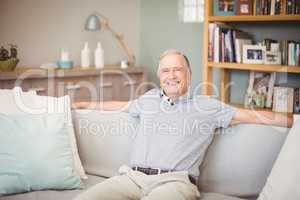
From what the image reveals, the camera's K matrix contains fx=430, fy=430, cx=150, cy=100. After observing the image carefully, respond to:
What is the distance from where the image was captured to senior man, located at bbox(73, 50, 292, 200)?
1889mm

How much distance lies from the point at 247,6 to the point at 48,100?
1.89 meters

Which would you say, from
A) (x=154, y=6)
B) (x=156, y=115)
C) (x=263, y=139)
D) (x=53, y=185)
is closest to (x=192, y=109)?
(x=156, y=115)

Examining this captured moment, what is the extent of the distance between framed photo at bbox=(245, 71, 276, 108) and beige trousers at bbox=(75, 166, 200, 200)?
1.84 meters

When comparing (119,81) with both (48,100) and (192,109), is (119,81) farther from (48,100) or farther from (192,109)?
(192,109)

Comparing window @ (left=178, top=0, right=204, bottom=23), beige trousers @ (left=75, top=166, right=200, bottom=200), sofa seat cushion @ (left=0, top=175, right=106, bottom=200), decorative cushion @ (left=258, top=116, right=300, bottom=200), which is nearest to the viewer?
decorative cushion @ (left=258, top=116, right=300, bottom=200)

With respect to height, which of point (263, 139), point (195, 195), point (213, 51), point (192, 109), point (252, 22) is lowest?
point (195, 195)

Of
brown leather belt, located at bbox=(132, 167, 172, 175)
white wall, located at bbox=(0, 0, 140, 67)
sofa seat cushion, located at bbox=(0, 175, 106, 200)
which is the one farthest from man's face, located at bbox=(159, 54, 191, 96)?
white wall, located at bbox=(0, 0, 140, 67)

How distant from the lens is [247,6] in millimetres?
3430

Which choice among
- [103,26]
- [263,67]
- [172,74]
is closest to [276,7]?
[263,67]

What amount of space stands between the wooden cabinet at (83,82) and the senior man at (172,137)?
1.40 meters

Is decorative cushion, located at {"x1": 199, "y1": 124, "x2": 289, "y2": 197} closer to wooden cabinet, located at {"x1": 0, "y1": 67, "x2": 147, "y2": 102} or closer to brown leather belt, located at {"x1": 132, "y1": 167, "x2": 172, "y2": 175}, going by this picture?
brown leather belt, located at {"x1": 132, "y1": 167, "x2": 172, "y2": 175}

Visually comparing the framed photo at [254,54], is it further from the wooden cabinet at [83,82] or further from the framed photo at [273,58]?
the wooden cabinet at [83,82]

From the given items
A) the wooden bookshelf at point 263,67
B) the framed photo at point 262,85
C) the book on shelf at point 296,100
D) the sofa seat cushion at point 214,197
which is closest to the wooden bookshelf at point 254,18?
the wooden bookshelf at point 263,67

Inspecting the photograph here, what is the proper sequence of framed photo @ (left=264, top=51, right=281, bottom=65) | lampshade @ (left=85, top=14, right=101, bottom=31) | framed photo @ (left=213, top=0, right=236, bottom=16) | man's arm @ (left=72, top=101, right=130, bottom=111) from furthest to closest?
lampshade @ (left=85, top=14, right=101, bottom=31), framed photo @ (left=213, top=0, right=236, bottom=16), framed photo @ (left=264, top=51, right=281, bottom=65), man's arm @ (left=72, top=101, right=130, bottom=111)
